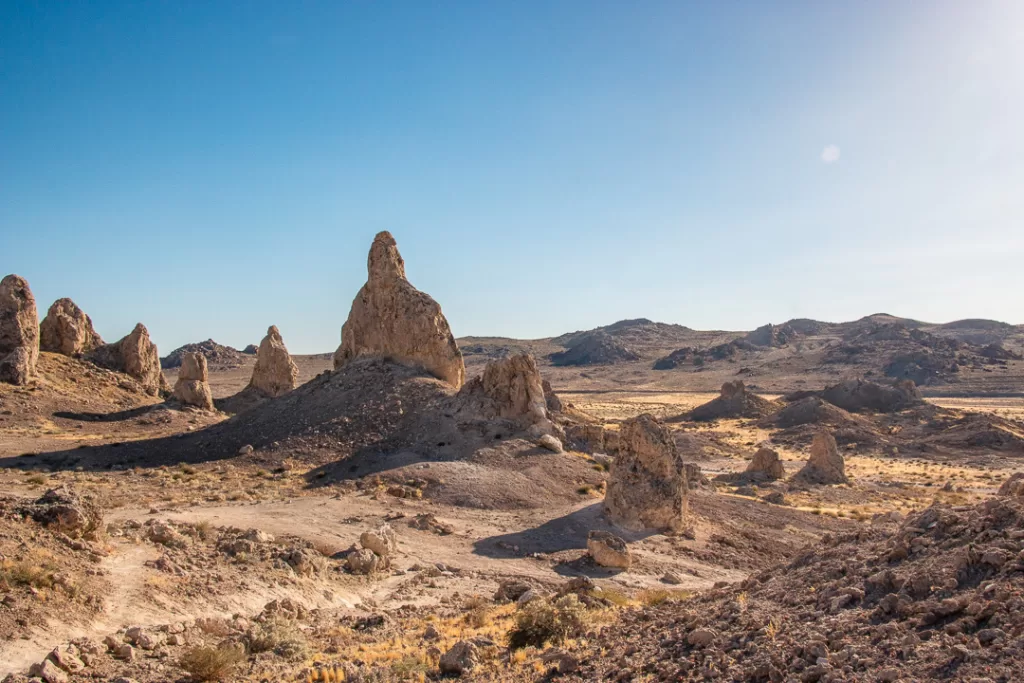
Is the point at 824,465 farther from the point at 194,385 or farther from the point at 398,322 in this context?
the point at 194,385

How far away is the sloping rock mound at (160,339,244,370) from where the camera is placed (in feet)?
404

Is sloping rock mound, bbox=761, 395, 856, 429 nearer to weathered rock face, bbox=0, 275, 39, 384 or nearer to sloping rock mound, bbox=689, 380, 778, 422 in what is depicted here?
sloping rock mound, bbox=689, 380, 778, 422

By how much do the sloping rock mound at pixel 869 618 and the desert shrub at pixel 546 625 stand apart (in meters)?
0.54

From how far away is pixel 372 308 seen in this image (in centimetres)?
3105

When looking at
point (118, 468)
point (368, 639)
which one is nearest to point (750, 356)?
point (118, 468)

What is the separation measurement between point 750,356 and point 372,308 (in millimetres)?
113287

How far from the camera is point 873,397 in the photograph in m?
57.4

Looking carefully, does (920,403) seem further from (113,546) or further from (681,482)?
(113,546)

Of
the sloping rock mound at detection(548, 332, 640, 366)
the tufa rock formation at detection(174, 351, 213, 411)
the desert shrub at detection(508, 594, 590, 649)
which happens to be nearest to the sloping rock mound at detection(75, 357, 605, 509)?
the desert shrub at detection(508, 594, 590, 649)

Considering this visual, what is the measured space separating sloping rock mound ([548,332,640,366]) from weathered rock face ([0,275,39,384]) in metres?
114

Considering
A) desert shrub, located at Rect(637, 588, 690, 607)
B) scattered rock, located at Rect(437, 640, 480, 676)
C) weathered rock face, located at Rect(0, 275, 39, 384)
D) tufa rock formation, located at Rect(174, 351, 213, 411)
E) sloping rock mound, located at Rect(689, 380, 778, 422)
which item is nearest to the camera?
scattered rock, located at Rect(437, 640, 480, 676)

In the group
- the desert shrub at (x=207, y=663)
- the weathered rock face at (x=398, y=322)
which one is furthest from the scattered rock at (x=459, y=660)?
the weathered rock face at (x=398, y=322)

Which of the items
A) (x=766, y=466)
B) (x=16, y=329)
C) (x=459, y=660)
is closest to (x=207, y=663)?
(x=459, y=660)

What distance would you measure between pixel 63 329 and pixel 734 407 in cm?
4904
